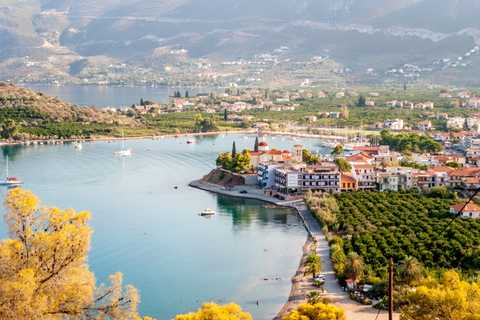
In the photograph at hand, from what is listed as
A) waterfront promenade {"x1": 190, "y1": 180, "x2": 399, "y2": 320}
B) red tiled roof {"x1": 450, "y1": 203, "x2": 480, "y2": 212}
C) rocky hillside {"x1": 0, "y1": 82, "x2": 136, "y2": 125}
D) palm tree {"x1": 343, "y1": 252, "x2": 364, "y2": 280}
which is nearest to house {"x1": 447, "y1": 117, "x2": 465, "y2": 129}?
rocky hillside {"x1": 0, "y1": 82, "x2": 136, "y2": 125}

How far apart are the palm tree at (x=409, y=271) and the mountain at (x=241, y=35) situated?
71.4 metres

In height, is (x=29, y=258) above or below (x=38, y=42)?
below

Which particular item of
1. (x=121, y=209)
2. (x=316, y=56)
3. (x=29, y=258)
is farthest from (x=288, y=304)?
(x=316, y=56)

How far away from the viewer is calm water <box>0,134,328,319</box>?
41.6 ft

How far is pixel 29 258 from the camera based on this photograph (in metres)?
5.21

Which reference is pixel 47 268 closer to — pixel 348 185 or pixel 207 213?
pixel 207 213

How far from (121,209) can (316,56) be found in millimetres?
87045

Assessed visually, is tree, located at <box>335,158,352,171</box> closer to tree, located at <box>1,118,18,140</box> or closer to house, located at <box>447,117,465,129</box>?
house, located at <box>447,117,465,129</box>

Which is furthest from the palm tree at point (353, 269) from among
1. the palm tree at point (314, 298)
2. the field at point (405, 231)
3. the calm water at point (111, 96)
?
the calm water at point (111, 96)

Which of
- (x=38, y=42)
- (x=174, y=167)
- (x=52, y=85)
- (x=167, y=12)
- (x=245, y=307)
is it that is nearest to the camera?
(x=245, y=307)

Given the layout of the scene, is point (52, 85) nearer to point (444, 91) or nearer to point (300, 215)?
point (444, 91)

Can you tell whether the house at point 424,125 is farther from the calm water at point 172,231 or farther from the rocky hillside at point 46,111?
the rocky hillside at point 46,111

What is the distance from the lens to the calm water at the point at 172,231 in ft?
41.6

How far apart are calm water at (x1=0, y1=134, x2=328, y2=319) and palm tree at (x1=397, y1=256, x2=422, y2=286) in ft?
7.37
